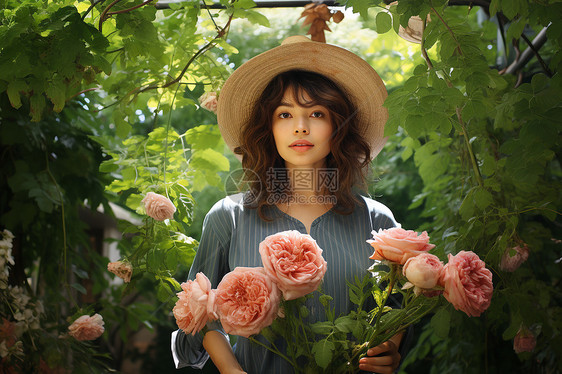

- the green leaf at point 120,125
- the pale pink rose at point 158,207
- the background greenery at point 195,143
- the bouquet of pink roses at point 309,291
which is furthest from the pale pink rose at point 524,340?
the green leaf at point 120,125

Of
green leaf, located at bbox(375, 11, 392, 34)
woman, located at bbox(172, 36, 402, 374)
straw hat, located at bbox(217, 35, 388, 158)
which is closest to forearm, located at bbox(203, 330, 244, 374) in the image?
woman, located at bbox(172, 36, 402, 374)

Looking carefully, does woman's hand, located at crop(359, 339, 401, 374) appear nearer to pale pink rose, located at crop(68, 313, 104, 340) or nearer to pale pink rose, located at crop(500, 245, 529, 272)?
pale pink rose, located at crop(500, 245, 529, 272)

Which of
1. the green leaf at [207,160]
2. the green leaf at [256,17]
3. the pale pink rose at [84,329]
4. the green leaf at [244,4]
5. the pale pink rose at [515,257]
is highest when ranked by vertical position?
the green leaf at [244,4]

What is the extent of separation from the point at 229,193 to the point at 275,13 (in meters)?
3.07

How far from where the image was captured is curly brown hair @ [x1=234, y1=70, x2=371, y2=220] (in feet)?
4.66

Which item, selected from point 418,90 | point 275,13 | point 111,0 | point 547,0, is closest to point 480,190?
point 418,90

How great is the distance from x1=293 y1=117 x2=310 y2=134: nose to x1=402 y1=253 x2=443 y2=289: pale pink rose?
502 millimetres

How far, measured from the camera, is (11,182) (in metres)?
1.78

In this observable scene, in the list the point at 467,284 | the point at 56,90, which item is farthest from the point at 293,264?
the point at 56,90

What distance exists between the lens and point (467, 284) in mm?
990

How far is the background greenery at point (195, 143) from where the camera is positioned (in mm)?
1159

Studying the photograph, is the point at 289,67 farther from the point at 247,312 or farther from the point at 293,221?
the point at 247,312

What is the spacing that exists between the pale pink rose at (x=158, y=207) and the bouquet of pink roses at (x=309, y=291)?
1.49 feet

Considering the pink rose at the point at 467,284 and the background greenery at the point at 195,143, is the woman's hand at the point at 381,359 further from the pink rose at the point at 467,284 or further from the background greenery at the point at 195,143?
the pink rose at the point at 467,284
